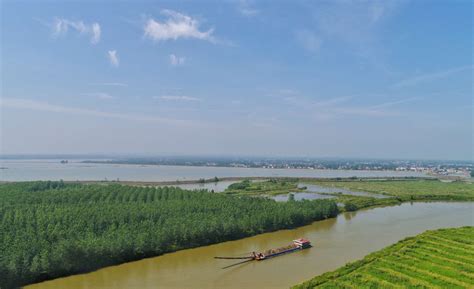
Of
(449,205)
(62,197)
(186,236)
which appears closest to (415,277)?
(186,236)

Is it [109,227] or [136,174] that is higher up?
[136,174]

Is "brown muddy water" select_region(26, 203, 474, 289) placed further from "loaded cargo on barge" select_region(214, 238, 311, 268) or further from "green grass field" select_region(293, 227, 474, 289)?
"green grass field" select_region(293, 227, 474, 289)

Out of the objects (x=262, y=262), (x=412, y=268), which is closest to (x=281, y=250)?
(x=262, y=262)

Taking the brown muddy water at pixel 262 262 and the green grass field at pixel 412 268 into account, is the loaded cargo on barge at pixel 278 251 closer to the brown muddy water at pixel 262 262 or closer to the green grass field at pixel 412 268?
the brown muddy water at pixel 262 262

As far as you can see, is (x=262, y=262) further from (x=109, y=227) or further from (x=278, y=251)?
(x=109, y=227)

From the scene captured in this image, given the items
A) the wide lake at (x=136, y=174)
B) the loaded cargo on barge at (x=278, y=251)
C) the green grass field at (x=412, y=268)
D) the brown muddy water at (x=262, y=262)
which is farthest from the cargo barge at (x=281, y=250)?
the wide lake at (x=136, y=174)

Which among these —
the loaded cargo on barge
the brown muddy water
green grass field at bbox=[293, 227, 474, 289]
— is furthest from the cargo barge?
green grass field at bbox=[293, 227, 474, 289]
